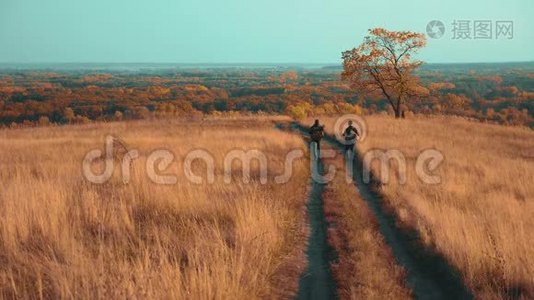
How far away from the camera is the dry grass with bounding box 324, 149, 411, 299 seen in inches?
230

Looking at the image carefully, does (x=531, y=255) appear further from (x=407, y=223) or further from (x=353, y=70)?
(x=353, y=70)

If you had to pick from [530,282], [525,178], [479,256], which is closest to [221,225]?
[479,256]

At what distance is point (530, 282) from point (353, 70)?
36621 millimetres

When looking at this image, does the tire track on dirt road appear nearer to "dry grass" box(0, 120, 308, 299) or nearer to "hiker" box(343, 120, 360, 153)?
"dry grass" box(0, 120, 308, 299)

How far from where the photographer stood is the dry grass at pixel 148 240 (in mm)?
5031

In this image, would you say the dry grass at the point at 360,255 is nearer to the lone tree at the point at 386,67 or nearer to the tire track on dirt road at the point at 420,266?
the tire track on dirt road at the point at 420,266

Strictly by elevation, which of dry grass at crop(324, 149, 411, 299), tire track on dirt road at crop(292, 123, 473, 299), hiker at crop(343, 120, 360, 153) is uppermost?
hiker at crop(343, 120, 360, 153)

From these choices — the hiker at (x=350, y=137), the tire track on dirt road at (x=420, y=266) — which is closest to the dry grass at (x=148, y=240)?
the tire track on dirt road at (x=420, y=266)

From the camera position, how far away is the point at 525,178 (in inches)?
555
